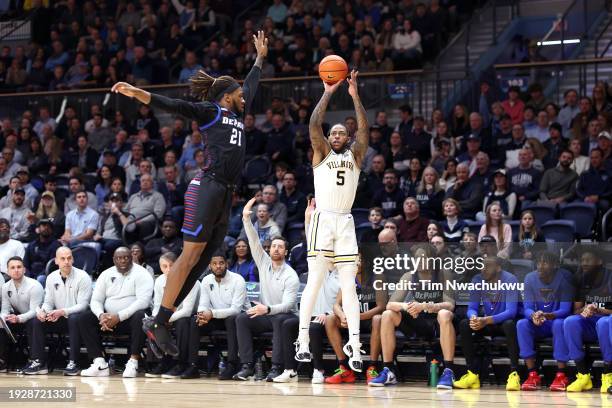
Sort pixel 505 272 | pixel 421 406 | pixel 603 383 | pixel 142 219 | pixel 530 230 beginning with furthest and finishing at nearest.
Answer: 1. pixel 142 219
2. pixel 530 230
3. pixel 505 272
4. pixel 603 383
5. pixel 421 406

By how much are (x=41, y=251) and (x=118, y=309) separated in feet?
10.1

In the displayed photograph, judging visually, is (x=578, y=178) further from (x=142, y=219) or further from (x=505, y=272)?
(x=142, y=219)

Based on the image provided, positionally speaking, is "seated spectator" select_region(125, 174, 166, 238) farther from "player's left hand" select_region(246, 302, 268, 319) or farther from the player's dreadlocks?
the player's dreadlocks

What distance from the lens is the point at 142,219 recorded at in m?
17.1

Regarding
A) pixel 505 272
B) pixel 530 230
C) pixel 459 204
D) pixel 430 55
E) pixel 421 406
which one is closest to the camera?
pixel 421 406

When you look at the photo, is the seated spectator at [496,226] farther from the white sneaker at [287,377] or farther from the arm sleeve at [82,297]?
the arm sleeve at [82,297]

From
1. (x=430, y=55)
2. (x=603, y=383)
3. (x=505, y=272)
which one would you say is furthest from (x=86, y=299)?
(x=430, y=55)

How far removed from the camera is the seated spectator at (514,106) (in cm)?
1781

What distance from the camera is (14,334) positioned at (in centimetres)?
1536

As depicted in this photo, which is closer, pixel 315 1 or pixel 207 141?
pixel 207 141

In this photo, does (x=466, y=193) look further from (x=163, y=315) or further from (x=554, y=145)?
(x=163, y=315)

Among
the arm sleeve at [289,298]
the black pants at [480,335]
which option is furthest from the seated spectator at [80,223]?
the black pants at [480,335]

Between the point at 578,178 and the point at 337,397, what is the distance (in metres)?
6.40

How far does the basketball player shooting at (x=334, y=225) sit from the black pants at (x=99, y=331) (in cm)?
367
